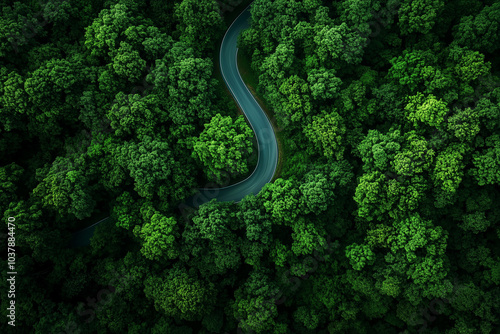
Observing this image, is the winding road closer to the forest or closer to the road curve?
the road curve

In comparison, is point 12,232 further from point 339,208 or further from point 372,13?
point 372,13

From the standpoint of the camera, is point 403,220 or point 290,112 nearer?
point 403,220

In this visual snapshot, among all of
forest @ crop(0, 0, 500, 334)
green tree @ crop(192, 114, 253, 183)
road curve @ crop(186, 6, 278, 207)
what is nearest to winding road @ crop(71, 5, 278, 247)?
road curve @ crop(186, 6, 278, 207)

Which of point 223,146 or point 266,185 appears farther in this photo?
point 266,185

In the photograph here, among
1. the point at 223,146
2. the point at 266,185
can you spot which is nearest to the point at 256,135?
the point at 223,146

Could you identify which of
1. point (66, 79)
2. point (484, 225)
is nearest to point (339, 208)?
point (484, 225)

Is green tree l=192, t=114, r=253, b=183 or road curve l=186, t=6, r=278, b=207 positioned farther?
road curve l=186, t=6, r=278, b=207

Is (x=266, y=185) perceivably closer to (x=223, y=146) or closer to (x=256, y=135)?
(x=223, y=146)
